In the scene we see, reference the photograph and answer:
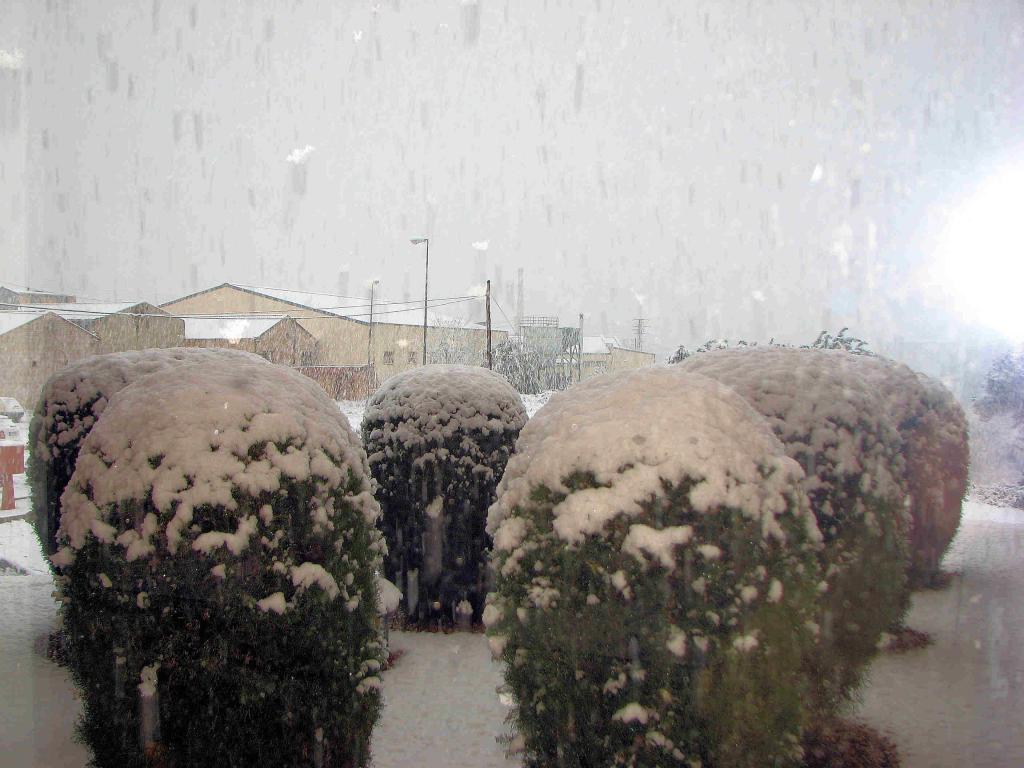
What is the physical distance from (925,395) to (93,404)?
7.61 meters

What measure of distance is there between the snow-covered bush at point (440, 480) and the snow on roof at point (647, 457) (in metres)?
2.53

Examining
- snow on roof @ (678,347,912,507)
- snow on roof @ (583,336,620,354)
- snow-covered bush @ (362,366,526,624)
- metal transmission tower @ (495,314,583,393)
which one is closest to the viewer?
snow on roof @ (678,347,912,507)

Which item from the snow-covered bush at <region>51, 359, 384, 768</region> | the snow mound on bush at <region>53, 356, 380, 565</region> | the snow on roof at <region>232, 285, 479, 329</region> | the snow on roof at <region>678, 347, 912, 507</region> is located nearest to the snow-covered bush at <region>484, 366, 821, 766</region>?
the snow-covered bush at <region>51, 359, 384, 768</region>

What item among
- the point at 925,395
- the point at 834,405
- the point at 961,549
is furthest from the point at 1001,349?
the point at 834,405

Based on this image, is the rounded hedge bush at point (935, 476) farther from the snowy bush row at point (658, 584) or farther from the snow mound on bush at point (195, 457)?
the snow mound on bush at point (195, 457)

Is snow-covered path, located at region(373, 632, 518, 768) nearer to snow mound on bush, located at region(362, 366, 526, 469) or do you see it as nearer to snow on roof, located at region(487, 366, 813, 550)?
snow mound on bush, located at region(362, 366, 526, 469)

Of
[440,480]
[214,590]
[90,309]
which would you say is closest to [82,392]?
[440,480]

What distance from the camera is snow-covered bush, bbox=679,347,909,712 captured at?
12.3 ft

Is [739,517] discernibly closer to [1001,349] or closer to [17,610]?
[17,610]

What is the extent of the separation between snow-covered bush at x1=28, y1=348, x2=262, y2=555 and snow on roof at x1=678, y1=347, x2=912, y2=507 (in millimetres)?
3891

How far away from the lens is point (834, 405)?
13.3ft

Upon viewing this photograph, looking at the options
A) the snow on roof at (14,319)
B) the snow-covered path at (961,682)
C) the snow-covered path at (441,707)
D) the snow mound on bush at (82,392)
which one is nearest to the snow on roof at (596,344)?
the snow-covered path at (961,682)

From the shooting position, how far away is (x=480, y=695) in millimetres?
4594

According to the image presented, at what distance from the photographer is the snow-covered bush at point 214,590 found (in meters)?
2.64
